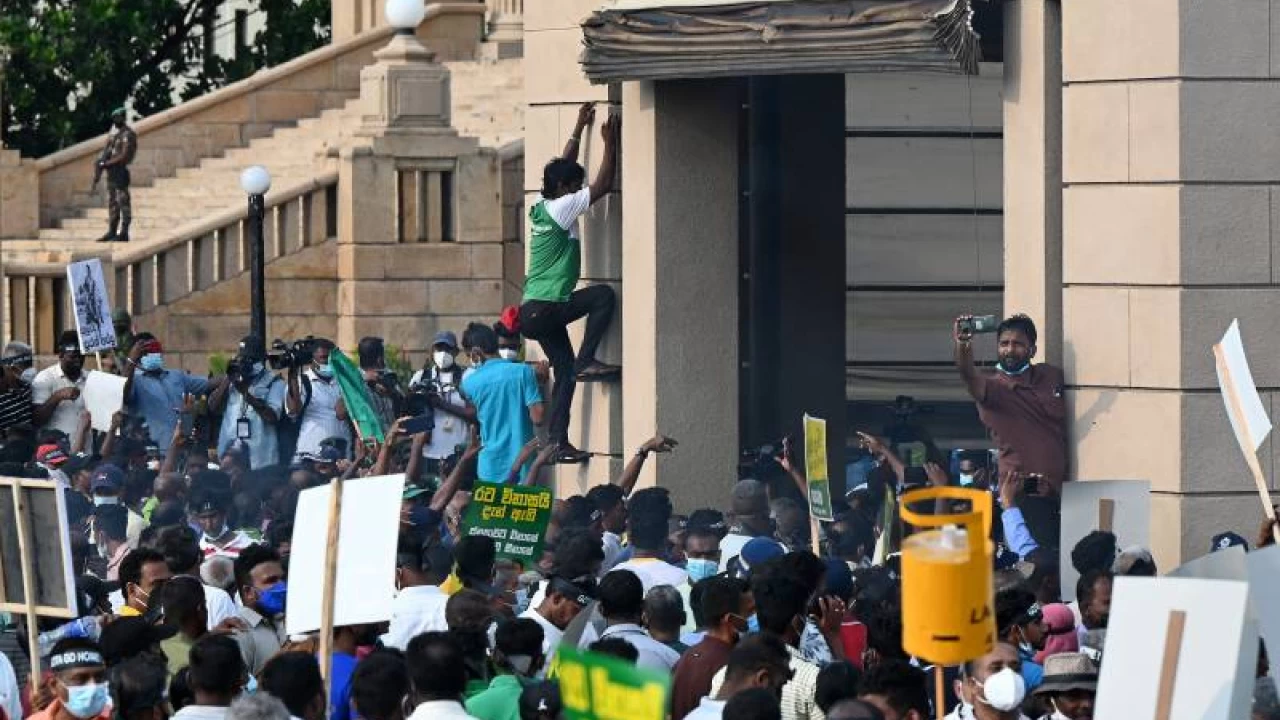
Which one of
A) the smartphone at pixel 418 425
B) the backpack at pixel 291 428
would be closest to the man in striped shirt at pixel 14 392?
the backpack at pixel 291 428

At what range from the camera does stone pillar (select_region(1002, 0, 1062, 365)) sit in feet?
59.1

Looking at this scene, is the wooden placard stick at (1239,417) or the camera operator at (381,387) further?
the camera operator at (381,387)

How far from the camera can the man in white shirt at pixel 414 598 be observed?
12.7 m

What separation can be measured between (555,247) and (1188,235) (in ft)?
13.7

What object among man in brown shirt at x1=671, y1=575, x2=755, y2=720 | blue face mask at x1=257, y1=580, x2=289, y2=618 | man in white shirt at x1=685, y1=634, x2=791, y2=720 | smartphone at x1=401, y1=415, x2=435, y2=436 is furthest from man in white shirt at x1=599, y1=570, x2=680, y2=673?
smartphone at x1=401, y1=415, x2=435, y2=436

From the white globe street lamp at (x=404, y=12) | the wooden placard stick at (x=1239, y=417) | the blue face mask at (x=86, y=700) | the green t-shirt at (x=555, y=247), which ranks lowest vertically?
the blue face mask at (x=86, y=700)

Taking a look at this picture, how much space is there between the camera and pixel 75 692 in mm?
10508

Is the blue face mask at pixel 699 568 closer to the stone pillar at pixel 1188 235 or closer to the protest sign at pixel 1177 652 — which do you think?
the stone pillar at pixel 1188 235

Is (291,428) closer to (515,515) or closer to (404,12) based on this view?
(515,515)

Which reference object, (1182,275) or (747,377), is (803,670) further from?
(747,377)

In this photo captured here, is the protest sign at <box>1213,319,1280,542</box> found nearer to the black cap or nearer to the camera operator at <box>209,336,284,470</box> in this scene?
the black cap

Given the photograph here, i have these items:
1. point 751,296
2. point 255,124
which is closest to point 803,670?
point 751,296

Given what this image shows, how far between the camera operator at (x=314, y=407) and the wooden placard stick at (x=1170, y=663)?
12656 mm

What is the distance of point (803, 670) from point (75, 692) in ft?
7.64
